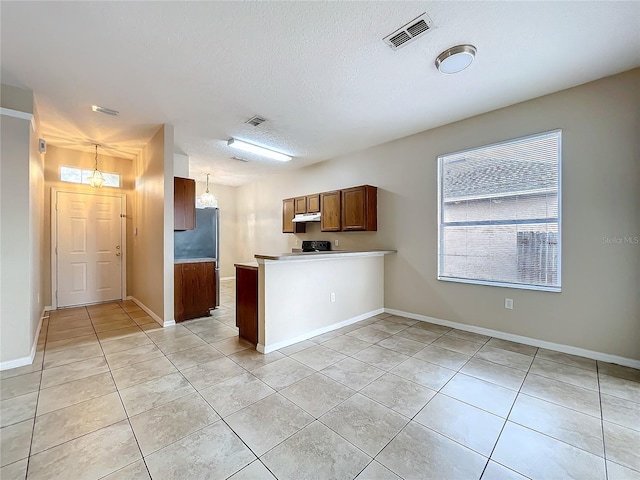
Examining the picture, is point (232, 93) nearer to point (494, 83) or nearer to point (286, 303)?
point (286, 303)

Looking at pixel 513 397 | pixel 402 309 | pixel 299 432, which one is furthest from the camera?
pixel 402 309

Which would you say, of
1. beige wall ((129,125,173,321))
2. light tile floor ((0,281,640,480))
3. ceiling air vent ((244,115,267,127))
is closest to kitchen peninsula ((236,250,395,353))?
light tile floor ((0,281,640,480))

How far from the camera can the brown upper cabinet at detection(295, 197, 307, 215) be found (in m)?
5.76

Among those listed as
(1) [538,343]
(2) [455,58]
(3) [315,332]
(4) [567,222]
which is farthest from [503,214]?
(3) [315,332]

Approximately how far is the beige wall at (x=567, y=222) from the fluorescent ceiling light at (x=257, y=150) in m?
1.98

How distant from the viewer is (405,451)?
1.60 m

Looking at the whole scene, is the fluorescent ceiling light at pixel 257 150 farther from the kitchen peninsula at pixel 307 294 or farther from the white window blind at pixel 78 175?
the white window blind at pixel 78 175

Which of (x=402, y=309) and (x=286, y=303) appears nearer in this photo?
(x=286, y=303)

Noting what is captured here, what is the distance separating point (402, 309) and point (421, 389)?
7.25 feet

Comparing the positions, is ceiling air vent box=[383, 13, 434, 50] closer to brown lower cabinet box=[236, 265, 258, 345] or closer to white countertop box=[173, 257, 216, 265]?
brown lower cabinet box=[236, 265, 258, 345]

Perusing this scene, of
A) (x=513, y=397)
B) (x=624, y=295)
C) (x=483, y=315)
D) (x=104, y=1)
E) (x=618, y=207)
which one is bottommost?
(x=513, y=397)

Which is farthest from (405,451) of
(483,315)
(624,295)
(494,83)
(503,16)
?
(494,83)

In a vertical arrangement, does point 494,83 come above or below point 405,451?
above

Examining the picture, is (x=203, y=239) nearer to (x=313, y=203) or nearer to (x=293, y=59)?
(x=313, y=203)
